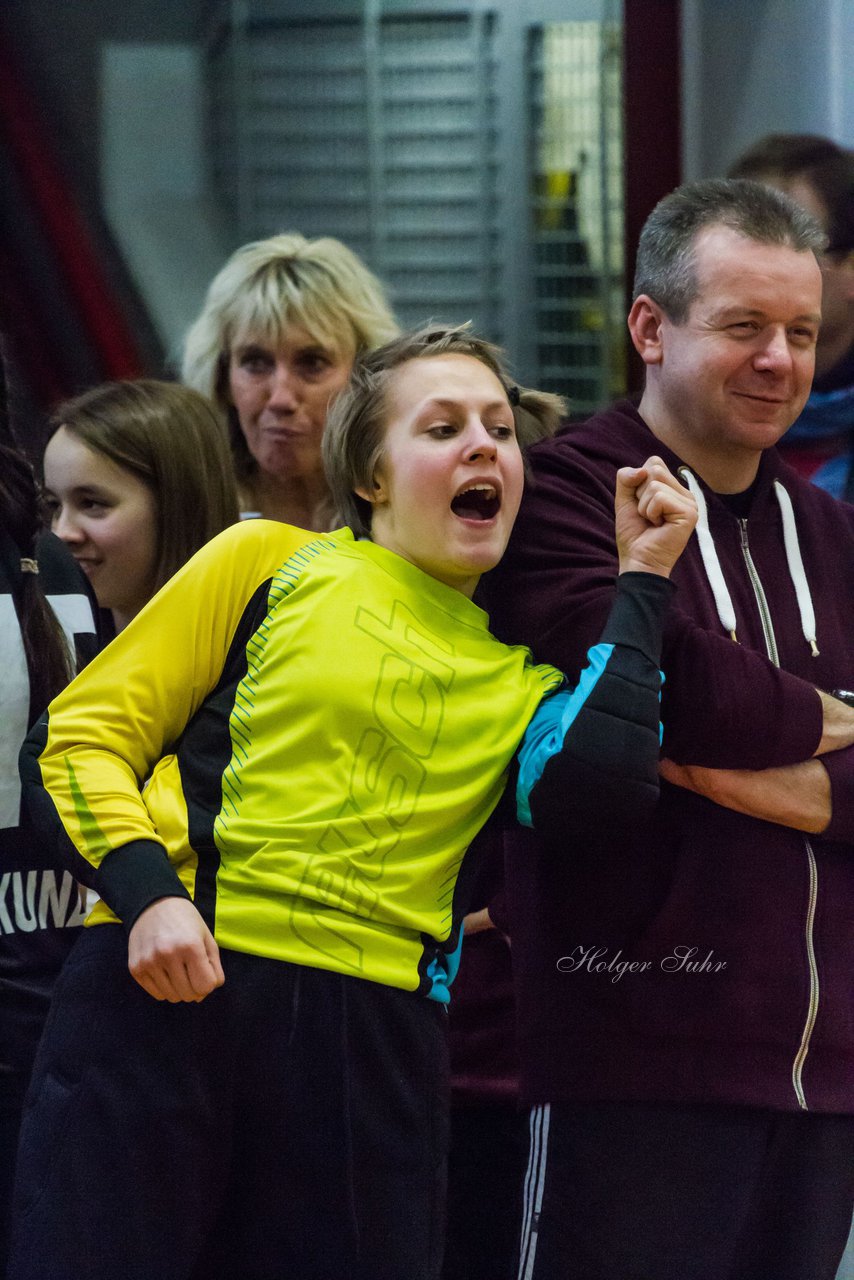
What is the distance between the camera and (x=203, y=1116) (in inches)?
59.9

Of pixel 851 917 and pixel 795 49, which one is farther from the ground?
pixel 795 49

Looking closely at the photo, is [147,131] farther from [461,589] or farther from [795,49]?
[461,589]

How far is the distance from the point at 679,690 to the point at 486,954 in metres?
0.61

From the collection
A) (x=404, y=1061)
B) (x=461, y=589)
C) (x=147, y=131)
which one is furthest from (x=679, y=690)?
(x=147, y=131)

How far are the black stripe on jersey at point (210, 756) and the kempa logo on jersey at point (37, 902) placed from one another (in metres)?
0.32

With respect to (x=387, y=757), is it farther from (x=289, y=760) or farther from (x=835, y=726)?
(x=835, y=726)

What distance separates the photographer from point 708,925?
174cm

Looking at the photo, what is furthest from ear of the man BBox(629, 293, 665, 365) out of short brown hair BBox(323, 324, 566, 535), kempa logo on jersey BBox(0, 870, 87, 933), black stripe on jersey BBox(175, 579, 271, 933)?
kempa logo on jersey BBox(0, 870, 87, 933)

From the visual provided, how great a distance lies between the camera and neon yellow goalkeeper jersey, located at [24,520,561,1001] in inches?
60.7

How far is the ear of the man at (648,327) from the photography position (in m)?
1.90

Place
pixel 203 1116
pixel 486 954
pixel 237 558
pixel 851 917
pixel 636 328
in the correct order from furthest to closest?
1. pixel 486 954
2. pixel 636 328
3. pixel 851 917
4. pixel 237 558
5. pixel 203 1116

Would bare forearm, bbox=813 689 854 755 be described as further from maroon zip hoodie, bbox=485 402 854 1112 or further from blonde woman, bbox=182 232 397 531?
blonde woman, bbox=182 232 397 531

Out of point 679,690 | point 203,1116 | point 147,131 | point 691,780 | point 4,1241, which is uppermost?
point 147,131

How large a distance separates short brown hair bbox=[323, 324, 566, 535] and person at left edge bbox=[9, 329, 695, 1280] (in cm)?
12
